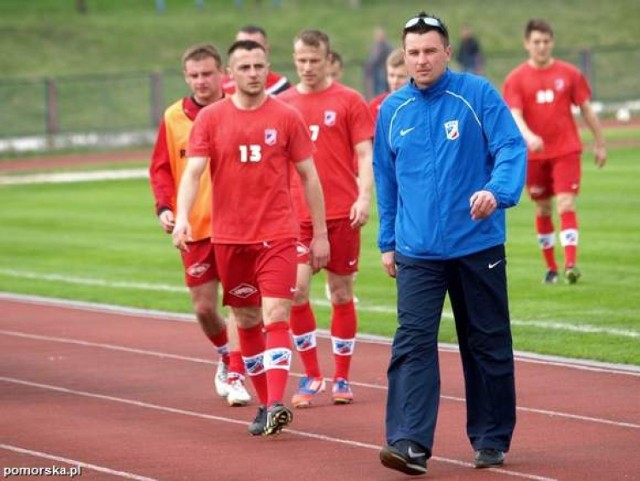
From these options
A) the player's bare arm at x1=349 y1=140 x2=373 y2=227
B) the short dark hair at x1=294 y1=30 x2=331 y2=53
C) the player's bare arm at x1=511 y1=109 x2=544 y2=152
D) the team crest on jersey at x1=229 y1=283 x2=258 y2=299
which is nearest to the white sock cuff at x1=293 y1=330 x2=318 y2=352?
the player's bare arm at x1=349 y1=140 x2=373 y2=227

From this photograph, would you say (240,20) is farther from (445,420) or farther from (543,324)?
(445,420)

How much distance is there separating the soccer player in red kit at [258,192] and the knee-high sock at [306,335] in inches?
47.3

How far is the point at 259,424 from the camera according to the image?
10.2 metres

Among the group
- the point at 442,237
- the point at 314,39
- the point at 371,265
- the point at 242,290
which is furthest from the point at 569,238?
the point at 442,237

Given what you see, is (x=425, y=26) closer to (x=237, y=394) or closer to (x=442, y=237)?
(x=442, y=237)

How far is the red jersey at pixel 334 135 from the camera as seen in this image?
1158 cm

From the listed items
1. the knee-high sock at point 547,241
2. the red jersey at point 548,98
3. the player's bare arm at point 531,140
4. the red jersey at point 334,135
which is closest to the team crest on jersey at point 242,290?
the red jersey at point 334,135

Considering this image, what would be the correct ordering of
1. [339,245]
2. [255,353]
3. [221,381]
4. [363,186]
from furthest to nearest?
[221,381] → [339,245] → [363,186] → [255,353]

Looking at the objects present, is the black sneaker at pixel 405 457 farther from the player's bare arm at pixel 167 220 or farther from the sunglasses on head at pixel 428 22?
the player's bare arm at pixel 167 220

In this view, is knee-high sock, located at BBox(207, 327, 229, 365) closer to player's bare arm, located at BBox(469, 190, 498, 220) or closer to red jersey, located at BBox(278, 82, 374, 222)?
red jersey, located at BBox(278, 82, 374, 222)

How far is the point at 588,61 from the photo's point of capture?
46.4 meters

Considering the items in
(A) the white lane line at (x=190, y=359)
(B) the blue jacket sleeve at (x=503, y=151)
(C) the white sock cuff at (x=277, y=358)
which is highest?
(B) the blue jacket sleeve at (x=503, y=151)

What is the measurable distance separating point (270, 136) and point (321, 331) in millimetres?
4821

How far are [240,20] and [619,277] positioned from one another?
44644mm
